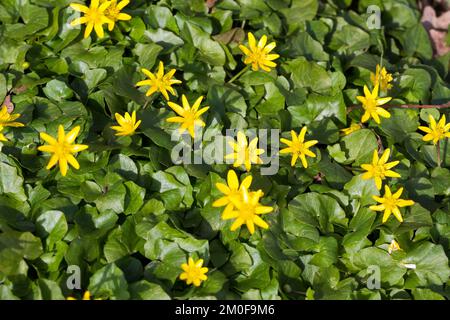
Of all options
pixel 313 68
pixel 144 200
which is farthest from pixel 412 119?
pixel 144 200

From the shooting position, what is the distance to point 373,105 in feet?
8.21

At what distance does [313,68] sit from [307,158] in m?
0.47

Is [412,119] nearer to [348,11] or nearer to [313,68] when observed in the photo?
[313,68]

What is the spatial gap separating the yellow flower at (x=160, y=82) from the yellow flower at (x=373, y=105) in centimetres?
74

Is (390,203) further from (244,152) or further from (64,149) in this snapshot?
(64,149)

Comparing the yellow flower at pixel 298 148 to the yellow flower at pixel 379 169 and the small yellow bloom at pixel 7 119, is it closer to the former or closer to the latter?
the yellow flower at pixel 379 169

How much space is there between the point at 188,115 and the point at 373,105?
0.75 metres

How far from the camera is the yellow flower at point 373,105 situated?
2488mm

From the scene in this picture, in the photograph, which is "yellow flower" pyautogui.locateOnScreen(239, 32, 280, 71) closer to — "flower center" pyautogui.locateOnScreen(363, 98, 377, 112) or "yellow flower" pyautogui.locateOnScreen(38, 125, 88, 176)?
"flower center" pyautogui.locateOnScreen(363, 98, 377, 112)

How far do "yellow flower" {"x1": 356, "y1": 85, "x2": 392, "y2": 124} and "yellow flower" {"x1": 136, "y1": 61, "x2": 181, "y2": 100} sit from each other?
743mm

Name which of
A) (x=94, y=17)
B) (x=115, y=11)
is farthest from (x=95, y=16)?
(x=115, y=11)

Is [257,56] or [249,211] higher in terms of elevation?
[257,56]

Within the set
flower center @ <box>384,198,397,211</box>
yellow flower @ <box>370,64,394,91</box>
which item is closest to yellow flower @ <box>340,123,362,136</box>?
yellow flower @ <box>370,64,394,91</box>

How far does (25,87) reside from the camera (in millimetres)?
2527
